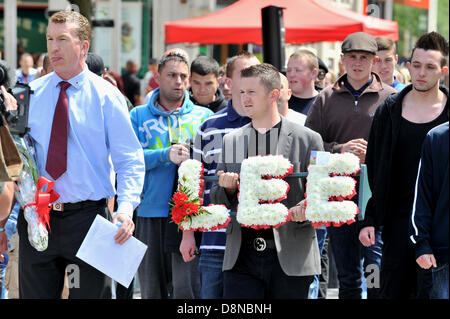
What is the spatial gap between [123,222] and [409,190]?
2.06 metres

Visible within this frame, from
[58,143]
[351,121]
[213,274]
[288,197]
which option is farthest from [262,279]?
[351,121]

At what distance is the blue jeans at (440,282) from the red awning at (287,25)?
8.51 m

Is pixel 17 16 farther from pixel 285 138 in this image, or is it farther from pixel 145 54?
pixel 285 138

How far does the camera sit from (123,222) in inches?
221

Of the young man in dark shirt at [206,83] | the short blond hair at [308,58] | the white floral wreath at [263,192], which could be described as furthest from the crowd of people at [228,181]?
the short blond hair at [308,58]

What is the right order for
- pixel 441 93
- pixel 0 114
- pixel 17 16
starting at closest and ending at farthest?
pixel 0 114
pixel 441 93
pixel 17 16

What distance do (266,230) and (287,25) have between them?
8.41 m

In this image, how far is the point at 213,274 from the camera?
21.3 feet

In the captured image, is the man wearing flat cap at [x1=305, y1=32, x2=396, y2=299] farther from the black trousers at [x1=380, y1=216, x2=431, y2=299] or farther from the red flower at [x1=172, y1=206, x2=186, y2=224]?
the red flower at [x1=172, y1=206, x2=186, y2=224]

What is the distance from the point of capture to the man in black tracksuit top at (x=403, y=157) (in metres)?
6.12

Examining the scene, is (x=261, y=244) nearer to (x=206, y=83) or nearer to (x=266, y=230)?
(x=266, y=230)
